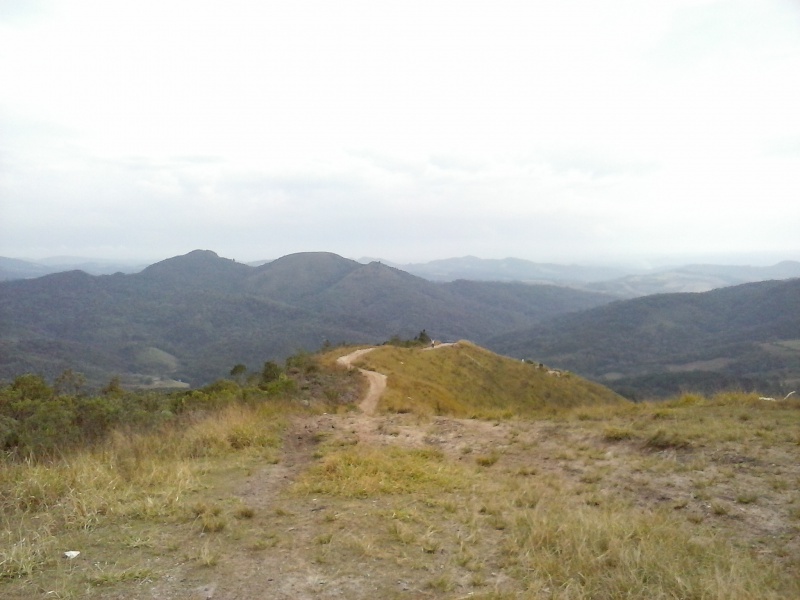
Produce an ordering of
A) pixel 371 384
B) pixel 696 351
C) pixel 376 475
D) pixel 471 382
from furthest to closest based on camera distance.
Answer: pixel 696 351 < pixel 471 382 < pixel 371 384 < pixel 376 475

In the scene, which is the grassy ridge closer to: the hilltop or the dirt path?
the dirt path

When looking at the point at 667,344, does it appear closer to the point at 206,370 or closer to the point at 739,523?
the point at 206,370

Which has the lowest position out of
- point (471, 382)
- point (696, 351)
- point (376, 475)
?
point (696, 351)

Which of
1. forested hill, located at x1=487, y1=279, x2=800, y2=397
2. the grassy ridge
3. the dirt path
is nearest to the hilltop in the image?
the dirt path

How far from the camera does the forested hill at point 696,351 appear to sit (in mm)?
108250

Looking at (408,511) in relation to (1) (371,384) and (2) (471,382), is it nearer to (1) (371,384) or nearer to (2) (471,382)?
(1) (371,384)

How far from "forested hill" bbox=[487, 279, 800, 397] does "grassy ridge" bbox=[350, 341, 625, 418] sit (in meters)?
51.6

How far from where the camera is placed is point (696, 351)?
161125 mm

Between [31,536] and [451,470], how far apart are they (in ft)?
18.9

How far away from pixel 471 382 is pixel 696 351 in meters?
149

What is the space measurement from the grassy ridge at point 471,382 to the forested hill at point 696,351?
2032 inches

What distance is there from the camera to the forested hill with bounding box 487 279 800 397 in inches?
4262

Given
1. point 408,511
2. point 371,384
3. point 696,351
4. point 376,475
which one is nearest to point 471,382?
point 371,384

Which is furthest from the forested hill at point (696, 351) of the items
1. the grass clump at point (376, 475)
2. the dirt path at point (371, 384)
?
the grass clump at point (376, 475)
